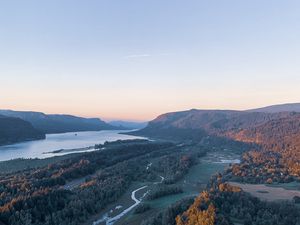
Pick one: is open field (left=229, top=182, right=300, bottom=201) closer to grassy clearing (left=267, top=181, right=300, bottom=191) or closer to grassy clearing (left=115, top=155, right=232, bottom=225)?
grassy clearing (left=267, top=181, right=300, bottom=191)

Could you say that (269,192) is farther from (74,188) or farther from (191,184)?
(74,188)

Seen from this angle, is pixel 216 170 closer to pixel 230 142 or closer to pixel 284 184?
pixel 284 184

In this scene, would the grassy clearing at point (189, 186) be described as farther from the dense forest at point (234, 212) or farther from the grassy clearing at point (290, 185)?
the grassy clearing at point (290, 185)

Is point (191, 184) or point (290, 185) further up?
point (191, 184)

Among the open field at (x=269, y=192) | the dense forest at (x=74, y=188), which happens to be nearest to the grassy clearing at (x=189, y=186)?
the dense forest at (x=74, y=188)

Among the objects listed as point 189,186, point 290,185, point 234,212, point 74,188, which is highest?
point 234,212

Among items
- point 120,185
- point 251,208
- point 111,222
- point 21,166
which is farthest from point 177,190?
point 21,166

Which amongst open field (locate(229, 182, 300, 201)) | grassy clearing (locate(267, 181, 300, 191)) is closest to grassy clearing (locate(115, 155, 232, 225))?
open field (locate(229, 182, 300, 201))

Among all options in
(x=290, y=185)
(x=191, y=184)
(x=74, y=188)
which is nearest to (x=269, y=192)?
(x=290, y=185)

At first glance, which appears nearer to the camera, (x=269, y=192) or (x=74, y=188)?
(x=269, y=192)
